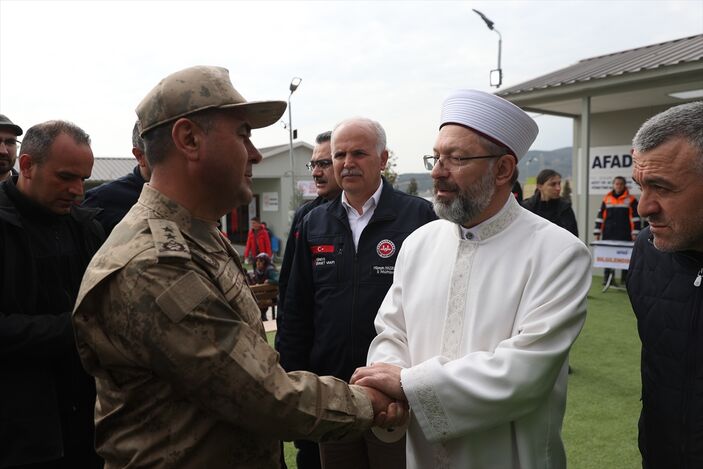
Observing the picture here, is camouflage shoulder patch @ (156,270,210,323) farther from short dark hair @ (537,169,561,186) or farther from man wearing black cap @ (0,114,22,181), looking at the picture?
short dark hair @ (537,169,561,186)

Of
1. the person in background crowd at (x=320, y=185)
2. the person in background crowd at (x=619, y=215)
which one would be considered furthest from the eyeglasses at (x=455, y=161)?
the person in background crowd at (x=619, y=215)

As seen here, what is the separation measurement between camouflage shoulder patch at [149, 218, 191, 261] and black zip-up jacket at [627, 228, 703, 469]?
5.82ft

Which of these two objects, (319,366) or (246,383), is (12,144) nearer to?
(319,366)

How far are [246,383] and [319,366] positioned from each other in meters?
1.76

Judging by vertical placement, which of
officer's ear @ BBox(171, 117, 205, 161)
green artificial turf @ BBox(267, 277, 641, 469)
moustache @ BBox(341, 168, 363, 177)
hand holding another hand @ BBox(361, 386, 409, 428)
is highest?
officer's ear @ BBox(171, 117, 205, 161)

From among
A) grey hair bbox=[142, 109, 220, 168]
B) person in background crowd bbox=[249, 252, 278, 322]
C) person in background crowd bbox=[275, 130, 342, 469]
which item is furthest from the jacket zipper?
person in background crowd bbox=[249, 252, 278, 322]

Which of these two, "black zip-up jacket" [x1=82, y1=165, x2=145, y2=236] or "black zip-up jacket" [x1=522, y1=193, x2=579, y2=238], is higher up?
"black zip-up jacket" [x1=82, y1=165, x2=145, y2=236]

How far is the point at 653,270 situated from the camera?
2.24 metres

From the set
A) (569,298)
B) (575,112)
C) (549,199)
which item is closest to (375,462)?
(569,298)

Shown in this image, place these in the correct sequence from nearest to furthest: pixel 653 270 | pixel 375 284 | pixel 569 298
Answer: pixel 569 298 → pixel 653 270 → pixel 375 284

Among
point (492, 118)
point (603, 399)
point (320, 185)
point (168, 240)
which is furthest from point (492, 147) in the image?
point (603, 399)

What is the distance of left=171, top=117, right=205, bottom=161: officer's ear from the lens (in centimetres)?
161

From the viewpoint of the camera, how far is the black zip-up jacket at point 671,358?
1.97m

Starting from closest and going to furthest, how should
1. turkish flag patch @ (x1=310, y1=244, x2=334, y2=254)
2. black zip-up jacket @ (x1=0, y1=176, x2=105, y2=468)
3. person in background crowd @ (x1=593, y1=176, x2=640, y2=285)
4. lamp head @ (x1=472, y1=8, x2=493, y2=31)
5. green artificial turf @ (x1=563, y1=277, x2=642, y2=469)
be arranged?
1. black zip-up jacket @ (x1=0, y1=176, x2=105, y2=468)
2. turkish flag patch @ (x1=310, y1=244, x2=334, y2=254)
3. green artificial turf @ (x1=563, y1=277, x2=642, y2=469)
4. person in background crowd @ (x1=593, y1=176, x2=640, y2=285)
5. lamp head @ (x1=472, y1=8, x2=493, y2=31)
